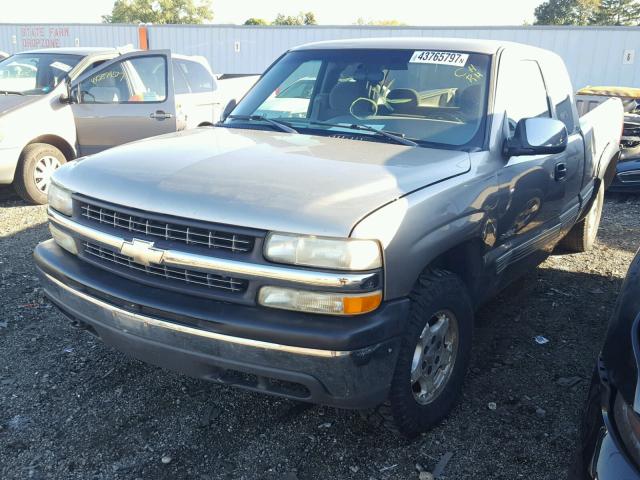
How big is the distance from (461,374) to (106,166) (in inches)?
80.2

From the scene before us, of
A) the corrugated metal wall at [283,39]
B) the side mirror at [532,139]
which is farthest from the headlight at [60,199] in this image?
the corrugated metal wall at [283,39]

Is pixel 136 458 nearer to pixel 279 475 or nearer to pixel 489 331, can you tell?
pixel 279 475

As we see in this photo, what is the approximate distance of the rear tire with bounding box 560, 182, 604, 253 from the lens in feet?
17.6

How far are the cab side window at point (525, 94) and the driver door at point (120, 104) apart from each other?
14.9 feet

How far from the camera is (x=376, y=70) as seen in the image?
3658mm

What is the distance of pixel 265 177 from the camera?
257 cm

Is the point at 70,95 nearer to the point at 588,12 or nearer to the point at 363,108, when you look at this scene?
the point at 363,108

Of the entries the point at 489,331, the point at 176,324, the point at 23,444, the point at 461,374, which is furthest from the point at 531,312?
the point at 23,444

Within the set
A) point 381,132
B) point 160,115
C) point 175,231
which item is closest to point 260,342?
point 175,231

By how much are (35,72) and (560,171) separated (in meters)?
6.33

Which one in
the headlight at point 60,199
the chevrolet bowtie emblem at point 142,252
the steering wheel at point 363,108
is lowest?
the chevrolet bowtie emblem at point 142,252

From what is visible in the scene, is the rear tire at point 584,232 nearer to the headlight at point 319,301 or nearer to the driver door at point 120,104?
the headlight at point 319,301

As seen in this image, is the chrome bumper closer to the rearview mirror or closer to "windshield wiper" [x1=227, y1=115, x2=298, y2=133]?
"windshield wiper" [x1=227, y1=115, x2=298, y2=133]

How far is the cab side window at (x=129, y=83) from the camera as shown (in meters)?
6.99
